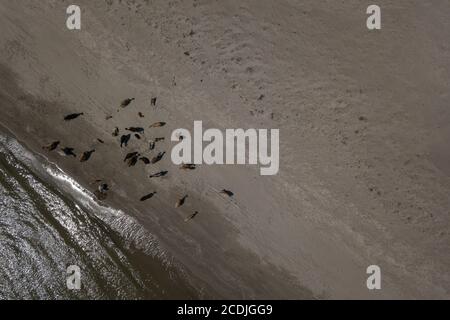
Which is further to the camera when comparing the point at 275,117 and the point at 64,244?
the point at 64,244

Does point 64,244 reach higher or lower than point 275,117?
lower

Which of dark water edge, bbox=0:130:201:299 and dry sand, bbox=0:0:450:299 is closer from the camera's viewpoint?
dry sand, bbox=0:0:450:299
